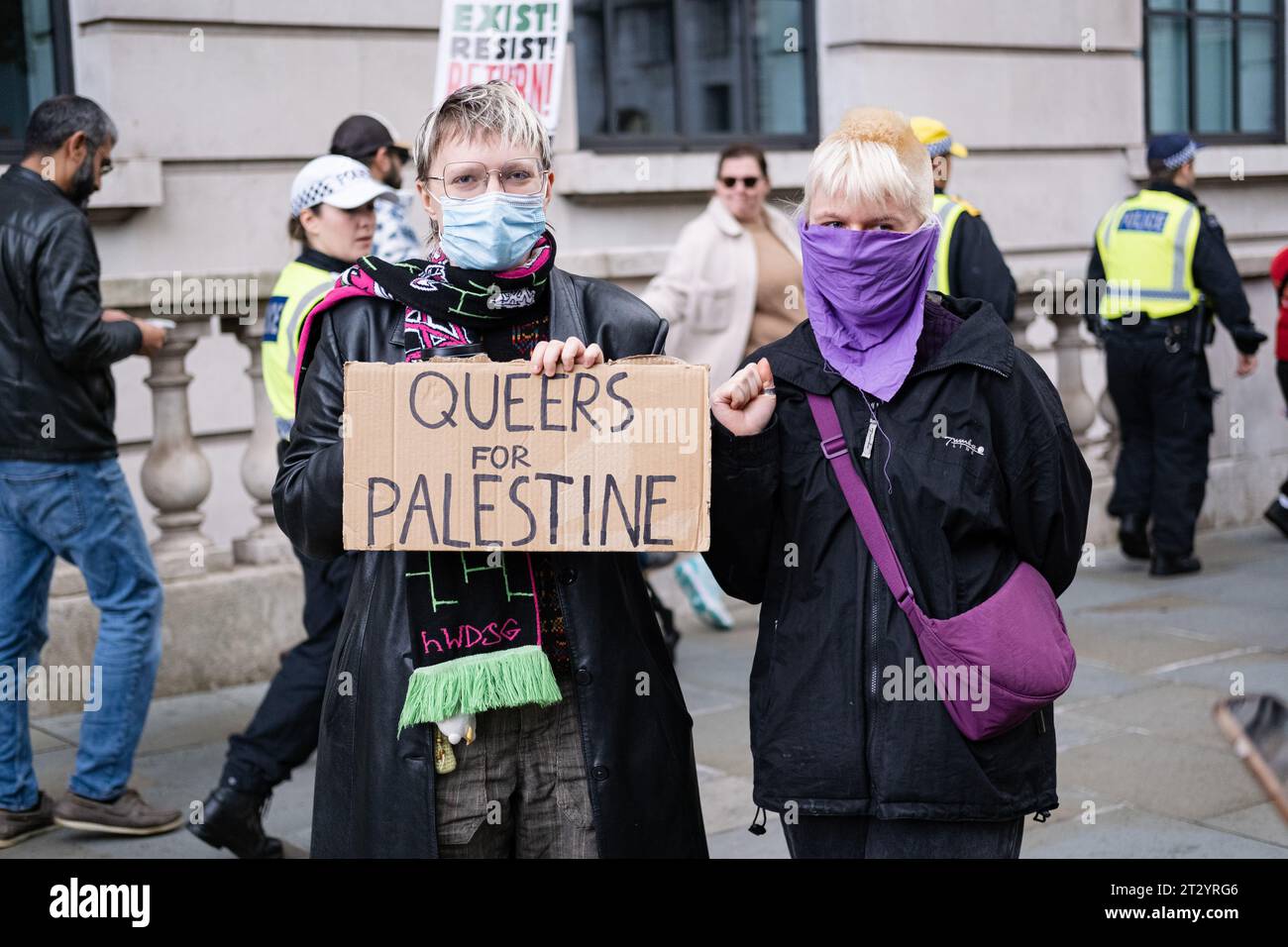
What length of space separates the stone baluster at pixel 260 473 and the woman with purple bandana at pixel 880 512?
14.9 ft

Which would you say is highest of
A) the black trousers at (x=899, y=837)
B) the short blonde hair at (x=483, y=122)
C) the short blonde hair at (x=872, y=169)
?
the short blonde hair at (x=483, y=122)

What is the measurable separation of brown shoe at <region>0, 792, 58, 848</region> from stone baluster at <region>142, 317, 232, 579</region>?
1666 mm

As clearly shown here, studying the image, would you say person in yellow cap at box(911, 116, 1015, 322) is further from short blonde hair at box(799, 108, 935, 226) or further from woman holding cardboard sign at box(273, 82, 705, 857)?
woman holding cardboard sign at box(273, 82, 705, 857)

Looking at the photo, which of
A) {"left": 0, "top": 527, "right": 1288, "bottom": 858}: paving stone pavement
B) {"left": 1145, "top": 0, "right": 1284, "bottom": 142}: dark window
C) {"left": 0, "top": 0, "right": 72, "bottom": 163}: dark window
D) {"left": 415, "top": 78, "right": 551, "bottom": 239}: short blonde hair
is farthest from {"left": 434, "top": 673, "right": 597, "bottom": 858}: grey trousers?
{"left": 1145, "top": 0, "right": 1284, "bottom": 142}: dark window

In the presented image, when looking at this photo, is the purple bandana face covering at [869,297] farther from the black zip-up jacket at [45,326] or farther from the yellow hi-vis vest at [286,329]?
the black zip-up jacket at [45,326]

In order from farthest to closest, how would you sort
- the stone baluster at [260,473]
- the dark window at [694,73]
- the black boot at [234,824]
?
the dark window at [694,73] < the stone baluster at [260,473] < the black boot at [234,824]

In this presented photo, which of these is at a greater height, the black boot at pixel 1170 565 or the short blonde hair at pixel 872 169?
the short blonde hair at pixel 872 169

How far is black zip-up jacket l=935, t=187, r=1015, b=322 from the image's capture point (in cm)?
647

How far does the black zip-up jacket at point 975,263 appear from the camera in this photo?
6473 mm

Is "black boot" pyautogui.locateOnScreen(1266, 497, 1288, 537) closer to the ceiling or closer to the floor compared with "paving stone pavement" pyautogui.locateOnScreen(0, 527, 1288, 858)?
closer to the ceiling

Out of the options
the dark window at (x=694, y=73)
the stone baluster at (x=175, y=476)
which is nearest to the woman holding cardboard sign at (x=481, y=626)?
the stone baluster at (x=175, y=476)

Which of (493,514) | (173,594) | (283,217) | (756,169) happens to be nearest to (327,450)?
(493,514)

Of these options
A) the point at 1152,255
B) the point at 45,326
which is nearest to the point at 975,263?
the point at 1152,255
